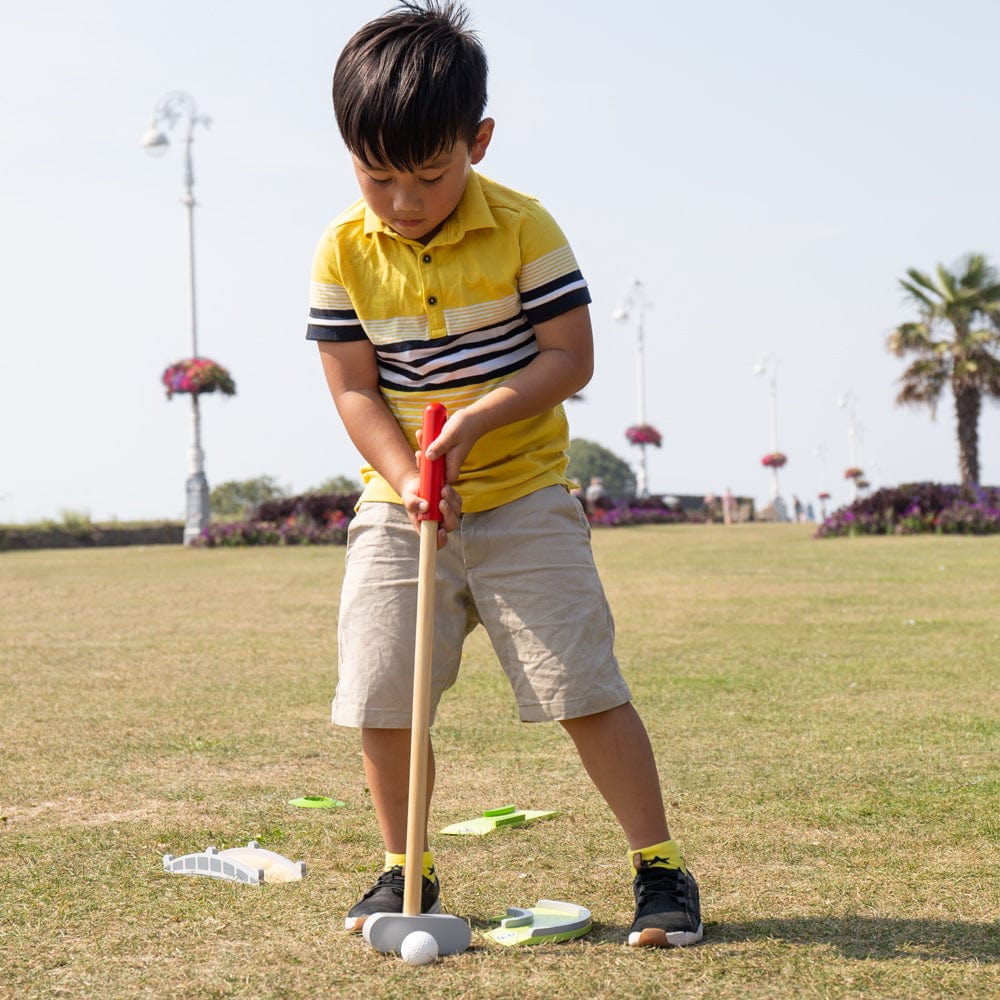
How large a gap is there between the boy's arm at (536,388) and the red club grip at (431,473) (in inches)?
0.8

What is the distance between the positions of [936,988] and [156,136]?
23.5 metres

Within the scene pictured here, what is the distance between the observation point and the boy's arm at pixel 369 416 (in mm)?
2658

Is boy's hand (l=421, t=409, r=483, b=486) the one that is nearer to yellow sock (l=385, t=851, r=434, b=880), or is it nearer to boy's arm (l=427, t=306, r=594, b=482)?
boy's arm (l=427, t=306, r=594, b=482)

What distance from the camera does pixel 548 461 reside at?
9.20 ft

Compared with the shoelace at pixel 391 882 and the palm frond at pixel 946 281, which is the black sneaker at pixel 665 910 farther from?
the palm frond at pixel 946 281

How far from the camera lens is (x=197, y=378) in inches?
902

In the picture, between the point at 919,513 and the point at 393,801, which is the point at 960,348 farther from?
the point at 393,801

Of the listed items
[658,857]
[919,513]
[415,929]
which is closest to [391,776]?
[415,929]

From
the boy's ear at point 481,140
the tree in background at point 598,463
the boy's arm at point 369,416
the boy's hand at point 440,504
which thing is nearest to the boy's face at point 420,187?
the boy's ear at point 481,140

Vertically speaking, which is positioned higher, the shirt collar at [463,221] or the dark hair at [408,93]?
the dark hair at [408,93]

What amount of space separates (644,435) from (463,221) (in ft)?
111

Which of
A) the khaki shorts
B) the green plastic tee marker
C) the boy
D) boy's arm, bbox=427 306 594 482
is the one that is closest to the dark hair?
the boy

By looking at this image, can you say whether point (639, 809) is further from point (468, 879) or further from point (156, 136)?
point (156, 136)

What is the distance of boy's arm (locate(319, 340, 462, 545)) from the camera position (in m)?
2.66
